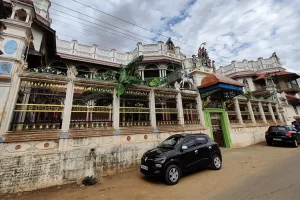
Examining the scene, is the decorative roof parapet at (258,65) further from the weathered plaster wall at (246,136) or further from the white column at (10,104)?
the white column at (10,104)

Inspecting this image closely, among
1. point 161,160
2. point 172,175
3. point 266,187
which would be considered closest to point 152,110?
point 161,160

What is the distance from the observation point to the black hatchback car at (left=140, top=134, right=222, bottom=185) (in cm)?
492

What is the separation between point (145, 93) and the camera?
8414 millimetres

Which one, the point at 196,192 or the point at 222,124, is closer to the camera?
the point at 196,192

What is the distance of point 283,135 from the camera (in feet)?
37.0

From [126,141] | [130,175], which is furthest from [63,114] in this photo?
[130,175]

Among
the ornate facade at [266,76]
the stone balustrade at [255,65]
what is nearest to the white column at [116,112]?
the ornate facade at [266,76]

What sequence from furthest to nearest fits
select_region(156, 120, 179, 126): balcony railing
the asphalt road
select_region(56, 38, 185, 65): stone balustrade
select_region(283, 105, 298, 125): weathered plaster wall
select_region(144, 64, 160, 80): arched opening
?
1. select_region(283, 105, 298, 125): weathered plaster wall
2. select_region(144, 64, 160, 80): arched opening
3. select_region(56, 38, 185, 65): stone balustrade
4. select_region(156, 120, 179, 126): balcony railing
5. the asphalt road

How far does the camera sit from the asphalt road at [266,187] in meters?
3.78

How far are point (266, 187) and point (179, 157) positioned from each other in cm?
270

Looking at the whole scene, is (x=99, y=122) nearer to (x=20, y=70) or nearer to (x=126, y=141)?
(x=126, y=141)

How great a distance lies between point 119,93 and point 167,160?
392cm

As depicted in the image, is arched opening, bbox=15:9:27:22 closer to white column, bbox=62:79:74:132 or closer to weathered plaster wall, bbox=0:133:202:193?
white column, bbox=62:79:74:132

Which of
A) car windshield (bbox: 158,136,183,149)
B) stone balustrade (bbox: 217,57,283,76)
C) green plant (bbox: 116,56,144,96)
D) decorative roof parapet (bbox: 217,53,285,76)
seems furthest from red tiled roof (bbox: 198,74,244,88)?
stone balustrade (bbox: 217,57,283,76)
